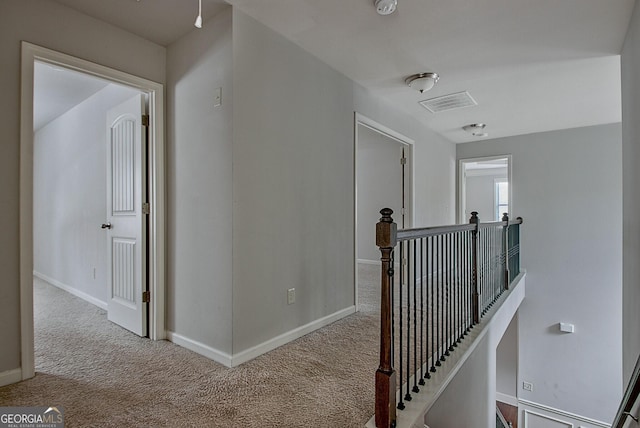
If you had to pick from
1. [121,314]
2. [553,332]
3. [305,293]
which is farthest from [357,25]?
[553,332]

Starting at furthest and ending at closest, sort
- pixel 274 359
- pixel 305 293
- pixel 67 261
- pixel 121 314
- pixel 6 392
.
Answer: pixel 67 261, pixel 121 314, pixel 305 293, pixel 274 359, pixel 6 392

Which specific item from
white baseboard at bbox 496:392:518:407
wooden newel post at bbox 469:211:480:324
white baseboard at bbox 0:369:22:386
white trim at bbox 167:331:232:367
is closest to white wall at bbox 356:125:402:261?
white baseboard at bbox 496:392:518:407

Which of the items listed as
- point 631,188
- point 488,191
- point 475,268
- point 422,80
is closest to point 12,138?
point 422,80

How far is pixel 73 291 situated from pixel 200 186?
2.93 m

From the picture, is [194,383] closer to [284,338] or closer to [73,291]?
[284,338]

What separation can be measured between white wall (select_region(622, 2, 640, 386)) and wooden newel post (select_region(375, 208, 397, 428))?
1900 millimetres

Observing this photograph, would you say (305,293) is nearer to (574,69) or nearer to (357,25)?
(357,25)

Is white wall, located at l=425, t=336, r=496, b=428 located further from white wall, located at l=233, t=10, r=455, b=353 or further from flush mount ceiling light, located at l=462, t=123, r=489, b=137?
flush mount ceiling light, located at l=462, t=123, r=489, b=137

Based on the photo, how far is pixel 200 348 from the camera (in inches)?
89.7

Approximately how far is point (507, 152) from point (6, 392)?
6558 mm

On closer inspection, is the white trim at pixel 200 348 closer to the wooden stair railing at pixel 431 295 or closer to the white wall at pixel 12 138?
the white wall at pixel 12 138

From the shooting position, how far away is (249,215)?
2.20 meters

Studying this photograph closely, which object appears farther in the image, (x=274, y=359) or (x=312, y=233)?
(x=312, y=233)

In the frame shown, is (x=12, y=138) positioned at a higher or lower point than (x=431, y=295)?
higher
